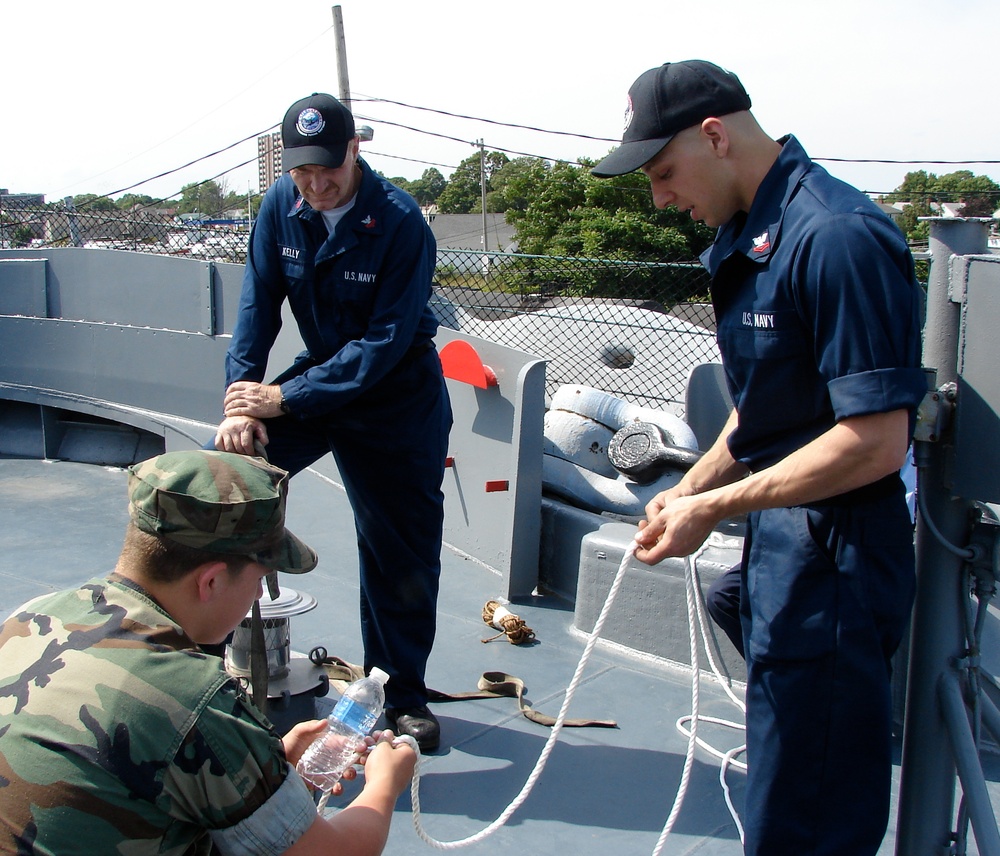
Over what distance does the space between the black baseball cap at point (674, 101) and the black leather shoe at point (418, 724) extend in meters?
1.68

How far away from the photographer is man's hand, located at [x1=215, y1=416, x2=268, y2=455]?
2.63 m

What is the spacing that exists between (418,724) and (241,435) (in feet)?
3.05

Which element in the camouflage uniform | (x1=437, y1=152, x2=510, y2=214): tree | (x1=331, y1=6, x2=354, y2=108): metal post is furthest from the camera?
(x1=437, y1=152, x2=510, y2=214): tree

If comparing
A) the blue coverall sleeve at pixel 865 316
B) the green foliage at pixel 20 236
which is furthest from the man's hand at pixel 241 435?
the green foliage at pixel 20 236

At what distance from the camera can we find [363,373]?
2.59 m

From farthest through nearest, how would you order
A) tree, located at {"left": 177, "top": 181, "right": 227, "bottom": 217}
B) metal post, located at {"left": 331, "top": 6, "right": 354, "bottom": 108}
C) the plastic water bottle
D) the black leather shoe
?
tree, located at {"left": 177, "top": 181, "right": 227, "bottom": 217} → metal post, located at {"left": 331, "top": 6, "right": 354, "bottom": 108} → the black leather shoe → the plastic water bottle

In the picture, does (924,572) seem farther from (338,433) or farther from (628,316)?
(628,316)

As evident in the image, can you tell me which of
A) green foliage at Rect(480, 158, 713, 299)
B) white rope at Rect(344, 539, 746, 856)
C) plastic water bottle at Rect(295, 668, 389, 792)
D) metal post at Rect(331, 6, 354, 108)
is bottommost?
white rope at Rect(344, 539, 746, 856)

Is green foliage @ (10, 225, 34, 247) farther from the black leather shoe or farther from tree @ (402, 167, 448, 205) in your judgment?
tree @ (402, 167, 448, 205)

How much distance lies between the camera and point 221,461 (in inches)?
56.9

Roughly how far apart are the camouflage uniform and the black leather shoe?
1445 millimetres

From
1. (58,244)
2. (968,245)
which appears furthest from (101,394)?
(968,245)

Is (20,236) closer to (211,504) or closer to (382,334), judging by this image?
(382,334)

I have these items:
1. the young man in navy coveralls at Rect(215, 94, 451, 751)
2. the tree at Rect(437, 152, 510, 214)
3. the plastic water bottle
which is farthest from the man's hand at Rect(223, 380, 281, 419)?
the tree at Rect(437, 152, 510, 214)
